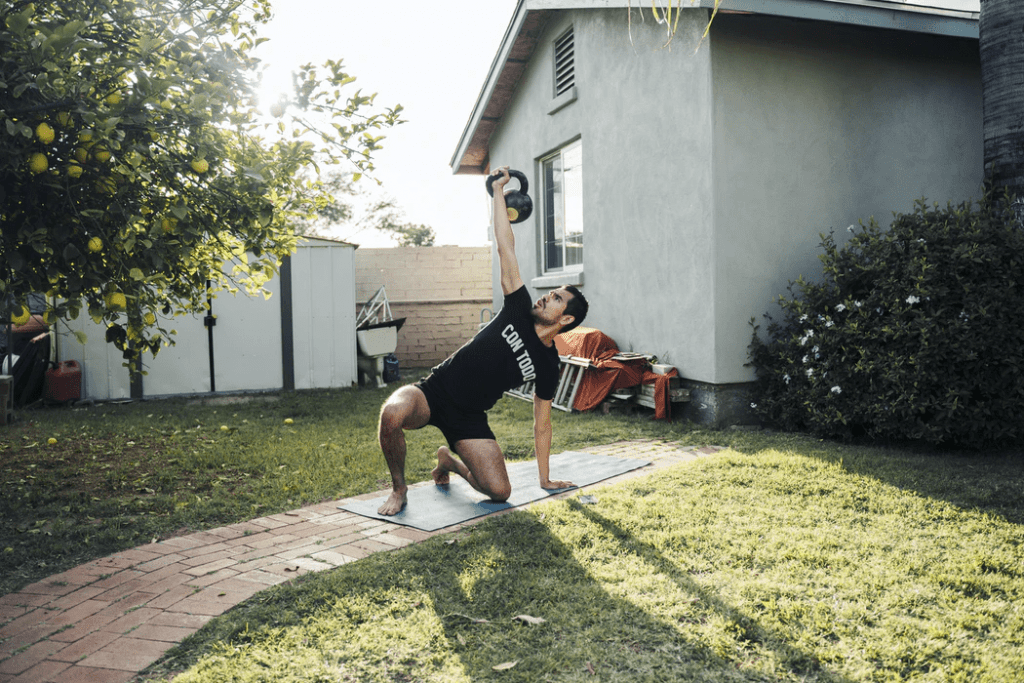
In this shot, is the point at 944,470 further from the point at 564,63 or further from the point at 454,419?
the point at 564,63

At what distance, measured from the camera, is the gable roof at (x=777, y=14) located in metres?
6.41

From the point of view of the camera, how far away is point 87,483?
5387 mm

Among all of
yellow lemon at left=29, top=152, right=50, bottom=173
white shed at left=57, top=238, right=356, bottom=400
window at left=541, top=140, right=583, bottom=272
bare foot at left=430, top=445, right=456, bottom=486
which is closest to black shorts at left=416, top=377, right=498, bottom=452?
bare foot at left=430, top=445, right=456, bottom=486

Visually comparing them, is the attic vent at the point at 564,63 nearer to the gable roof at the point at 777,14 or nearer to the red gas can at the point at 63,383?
the gable roof at the point at 777,14

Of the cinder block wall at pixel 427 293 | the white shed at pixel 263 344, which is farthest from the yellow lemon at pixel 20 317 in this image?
the cinder block wall at pixel 427 293

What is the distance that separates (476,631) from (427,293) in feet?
40.6

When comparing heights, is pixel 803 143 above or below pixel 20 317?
above

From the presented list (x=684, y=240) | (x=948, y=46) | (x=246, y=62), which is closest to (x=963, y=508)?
(x=684, y=240)

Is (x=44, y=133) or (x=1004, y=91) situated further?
(x=1004, y=91)

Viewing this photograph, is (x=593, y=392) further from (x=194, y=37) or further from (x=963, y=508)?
(x=194, y=37)

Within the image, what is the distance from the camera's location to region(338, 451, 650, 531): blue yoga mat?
14.1ft

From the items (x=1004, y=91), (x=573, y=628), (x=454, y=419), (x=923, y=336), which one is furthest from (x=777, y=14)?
(x=573, y=628)

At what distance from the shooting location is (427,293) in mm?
14922

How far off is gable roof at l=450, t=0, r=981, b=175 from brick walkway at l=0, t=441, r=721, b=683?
10.9 ft
